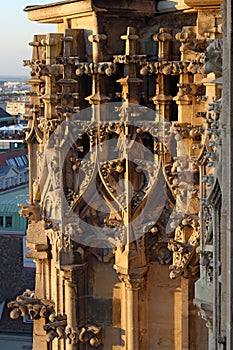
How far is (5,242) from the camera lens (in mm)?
57375

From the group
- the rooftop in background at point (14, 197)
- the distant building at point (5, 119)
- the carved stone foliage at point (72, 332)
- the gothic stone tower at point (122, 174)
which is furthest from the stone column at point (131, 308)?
the distant building at point (5, 119)

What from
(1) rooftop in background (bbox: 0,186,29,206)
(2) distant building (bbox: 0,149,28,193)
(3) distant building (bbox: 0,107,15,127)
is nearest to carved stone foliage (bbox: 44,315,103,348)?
(1) rooftop in background (bbox: 0,186,29,206)

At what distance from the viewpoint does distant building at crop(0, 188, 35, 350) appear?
173ft

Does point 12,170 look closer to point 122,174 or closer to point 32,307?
point 32,307

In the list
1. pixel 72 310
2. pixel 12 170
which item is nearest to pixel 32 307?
pixel 72 310

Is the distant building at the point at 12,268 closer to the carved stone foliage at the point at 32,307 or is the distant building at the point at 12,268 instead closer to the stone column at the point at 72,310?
the carved stone foliage at the point at 32,307

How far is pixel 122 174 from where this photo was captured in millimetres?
14094

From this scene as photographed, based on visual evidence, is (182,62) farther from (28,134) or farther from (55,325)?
(55,325)

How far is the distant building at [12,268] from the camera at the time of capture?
52.7 m

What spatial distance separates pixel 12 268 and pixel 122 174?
142 feet

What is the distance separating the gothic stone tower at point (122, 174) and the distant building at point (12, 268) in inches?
1481

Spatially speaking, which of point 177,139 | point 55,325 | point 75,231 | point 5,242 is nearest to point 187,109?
point 177,139

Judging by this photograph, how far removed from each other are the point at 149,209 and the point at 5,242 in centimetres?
4398

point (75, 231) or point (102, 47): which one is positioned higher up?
point (102, 47)
